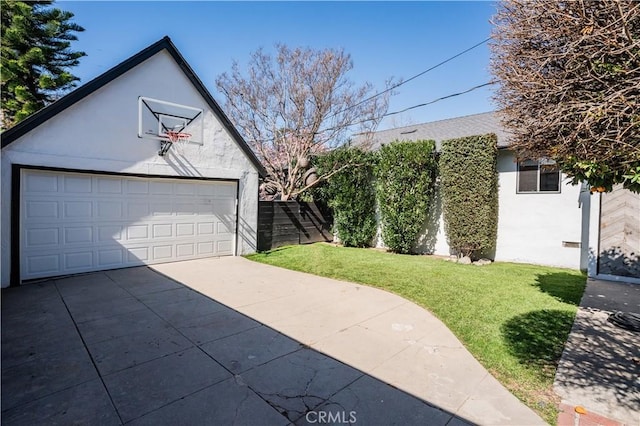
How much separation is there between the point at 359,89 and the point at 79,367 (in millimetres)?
11308

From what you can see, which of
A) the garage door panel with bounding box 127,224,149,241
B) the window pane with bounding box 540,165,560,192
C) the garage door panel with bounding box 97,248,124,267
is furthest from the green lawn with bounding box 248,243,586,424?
the garage door panel with bounding box 97,248,124,267

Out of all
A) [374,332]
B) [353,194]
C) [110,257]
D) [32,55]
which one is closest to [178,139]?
[110,257]

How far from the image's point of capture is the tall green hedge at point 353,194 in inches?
441

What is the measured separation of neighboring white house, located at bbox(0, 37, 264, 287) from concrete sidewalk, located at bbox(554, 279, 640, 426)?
26.4ft

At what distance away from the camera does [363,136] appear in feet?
38.7

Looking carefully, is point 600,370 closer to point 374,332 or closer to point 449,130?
point 374,332

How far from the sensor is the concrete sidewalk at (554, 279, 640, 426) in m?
2.53

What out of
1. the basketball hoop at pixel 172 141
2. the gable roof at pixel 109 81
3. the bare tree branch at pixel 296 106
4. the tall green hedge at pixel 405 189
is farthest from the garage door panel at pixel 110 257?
the tall green hedge at pixel 405 189

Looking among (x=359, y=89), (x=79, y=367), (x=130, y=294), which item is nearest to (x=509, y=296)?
(x=79, y=367)

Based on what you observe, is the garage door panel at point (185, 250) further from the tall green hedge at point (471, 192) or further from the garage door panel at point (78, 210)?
the tall green hedge at point (471, 192)

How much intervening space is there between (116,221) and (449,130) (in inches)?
459

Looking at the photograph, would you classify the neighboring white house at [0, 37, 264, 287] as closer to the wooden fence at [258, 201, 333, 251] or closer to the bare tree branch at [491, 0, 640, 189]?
the wooden fence at [258, 201, 333, 251]

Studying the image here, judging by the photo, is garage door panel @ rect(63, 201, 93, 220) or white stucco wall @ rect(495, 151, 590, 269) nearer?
garage door panel @ rect(63, 201, 93, 220)

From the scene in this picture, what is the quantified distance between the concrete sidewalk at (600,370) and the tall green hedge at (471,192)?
387 centimetres
